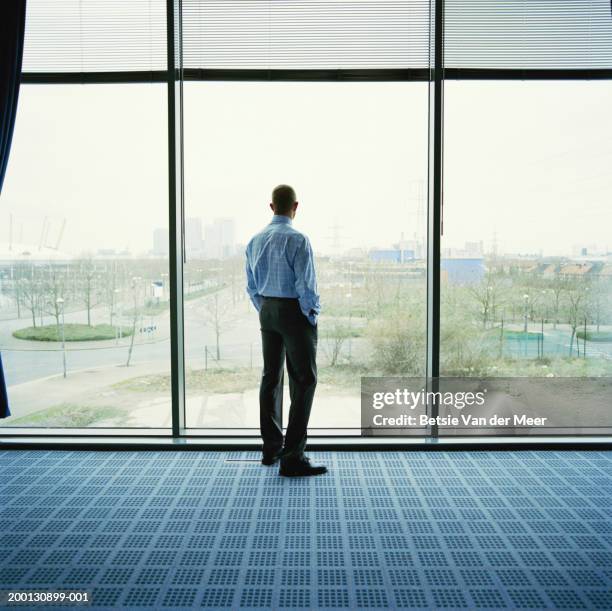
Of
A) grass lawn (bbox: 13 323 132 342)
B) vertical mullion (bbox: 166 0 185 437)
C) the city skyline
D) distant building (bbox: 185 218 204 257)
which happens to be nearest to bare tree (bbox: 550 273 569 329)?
the city skyline

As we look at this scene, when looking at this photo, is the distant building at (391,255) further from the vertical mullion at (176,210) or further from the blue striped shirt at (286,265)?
the vertical mullion at (176,210)

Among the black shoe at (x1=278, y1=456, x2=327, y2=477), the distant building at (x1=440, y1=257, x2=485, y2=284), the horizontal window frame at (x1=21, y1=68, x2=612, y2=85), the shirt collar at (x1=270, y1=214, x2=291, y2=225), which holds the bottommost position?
the black shoe at (x1=278, y1=456, x2=327, y2=477)

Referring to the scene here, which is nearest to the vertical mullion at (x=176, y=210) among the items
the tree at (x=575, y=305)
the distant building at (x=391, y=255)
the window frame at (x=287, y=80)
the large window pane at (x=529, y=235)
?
the window frame at (x=287, y=80)

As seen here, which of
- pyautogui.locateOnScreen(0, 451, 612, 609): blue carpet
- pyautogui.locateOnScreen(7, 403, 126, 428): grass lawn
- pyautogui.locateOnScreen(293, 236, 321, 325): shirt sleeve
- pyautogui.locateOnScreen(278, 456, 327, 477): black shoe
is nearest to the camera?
pyautogui.locateOnScreen(0, 451, 612, 609): blue carpet

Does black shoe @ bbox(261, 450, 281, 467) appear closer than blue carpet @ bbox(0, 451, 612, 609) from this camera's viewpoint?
No

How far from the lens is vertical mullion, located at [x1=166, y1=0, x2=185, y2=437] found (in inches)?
115

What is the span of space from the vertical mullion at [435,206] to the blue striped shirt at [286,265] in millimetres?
836

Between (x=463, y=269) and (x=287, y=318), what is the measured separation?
1172mm

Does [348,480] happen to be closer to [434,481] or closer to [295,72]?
[434,481]

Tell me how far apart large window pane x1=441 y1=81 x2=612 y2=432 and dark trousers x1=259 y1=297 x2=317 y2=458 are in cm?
96

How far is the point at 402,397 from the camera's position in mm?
3137

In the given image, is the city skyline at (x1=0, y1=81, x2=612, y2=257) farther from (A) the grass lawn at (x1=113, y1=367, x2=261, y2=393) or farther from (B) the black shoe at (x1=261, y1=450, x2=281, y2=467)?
(B) the black shoe at (x1=261, y1=450, x2=281, y2=467)

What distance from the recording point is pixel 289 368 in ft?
8.80

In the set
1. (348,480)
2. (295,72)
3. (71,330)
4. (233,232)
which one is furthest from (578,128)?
(71,330)
